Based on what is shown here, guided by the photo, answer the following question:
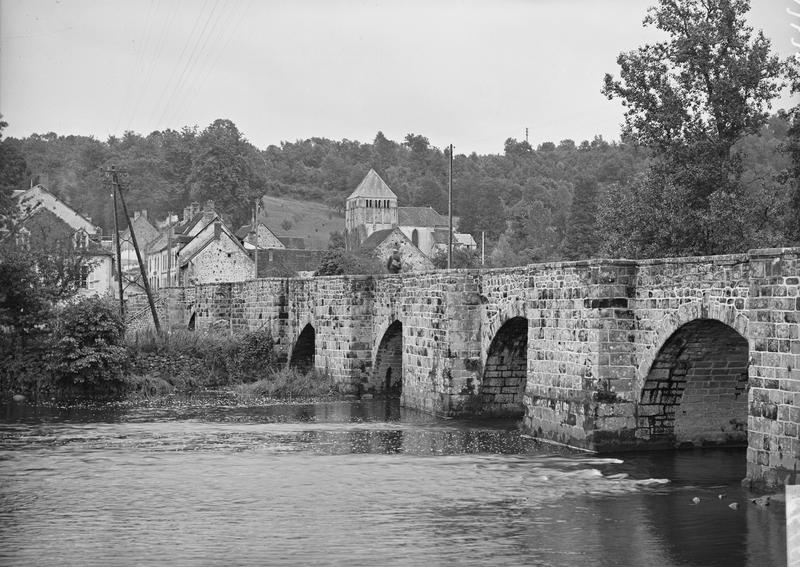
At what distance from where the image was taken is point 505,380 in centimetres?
2530

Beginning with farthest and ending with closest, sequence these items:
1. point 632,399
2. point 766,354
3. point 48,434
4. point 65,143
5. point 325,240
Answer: point 65,143, point 325,240, point 48,434, point 632,399, point 766,354

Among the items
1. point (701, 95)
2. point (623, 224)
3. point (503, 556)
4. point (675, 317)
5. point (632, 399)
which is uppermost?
point (701, 95)

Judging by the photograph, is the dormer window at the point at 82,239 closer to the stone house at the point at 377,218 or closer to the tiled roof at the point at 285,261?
the tiled roof at the point at 285,261

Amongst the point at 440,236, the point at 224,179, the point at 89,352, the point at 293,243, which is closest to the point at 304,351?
the point at 89,352

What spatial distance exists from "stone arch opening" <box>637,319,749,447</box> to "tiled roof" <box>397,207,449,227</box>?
321 feet

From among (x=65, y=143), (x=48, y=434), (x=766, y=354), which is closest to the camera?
(x=766, y=354)

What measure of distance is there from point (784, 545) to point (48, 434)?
600 inches

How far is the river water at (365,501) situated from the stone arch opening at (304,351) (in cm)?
1040

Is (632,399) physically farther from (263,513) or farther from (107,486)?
(107,486)

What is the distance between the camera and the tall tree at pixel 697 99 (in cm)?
3177

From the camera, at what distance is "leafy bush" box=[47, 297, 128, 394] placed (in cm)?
3030

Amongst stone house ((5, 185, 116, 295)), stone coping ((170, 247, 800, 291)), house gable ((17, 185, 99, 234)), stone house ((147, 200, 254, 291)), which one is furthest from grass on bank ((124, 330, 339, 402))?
house gable ((17, 185, 99, 234))

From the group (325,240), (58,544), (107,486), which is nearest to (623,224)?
(107,486)

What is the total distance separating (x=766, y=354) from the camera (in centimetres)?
1573
